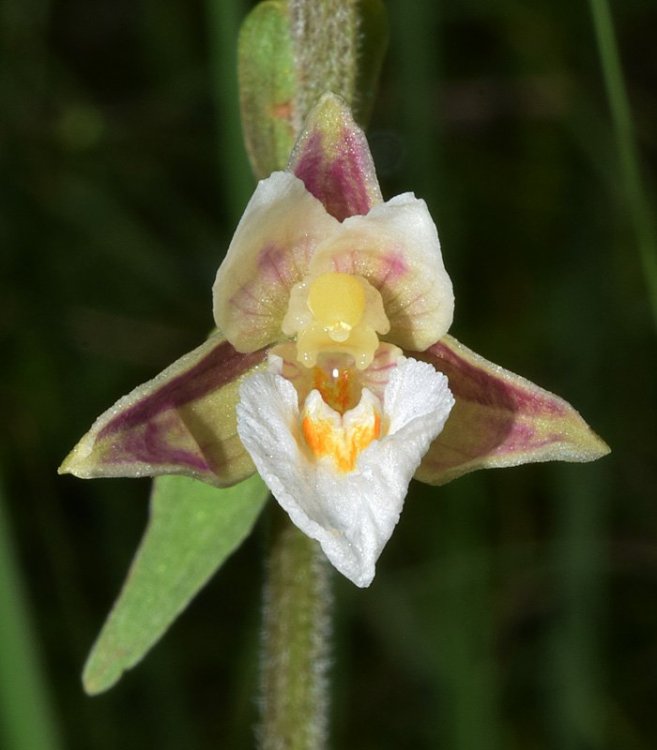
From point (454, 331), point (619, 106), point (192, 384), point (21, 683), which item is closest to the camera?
point (21, 683)

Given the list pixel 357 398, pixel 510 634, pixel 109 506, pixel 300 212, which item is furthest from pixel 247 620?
pixel 300 212

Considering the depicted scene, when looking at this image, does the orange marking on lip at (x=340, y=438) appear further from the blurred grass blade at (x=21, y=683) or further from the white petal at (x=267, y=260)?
the blurred grass blade at (x=21, y=683)

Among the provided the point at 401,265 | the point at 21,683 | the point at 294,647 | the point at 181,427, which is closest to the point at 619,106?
the point at 401,265

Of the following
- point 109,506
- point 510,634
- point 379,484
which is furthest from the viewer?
point 510,634

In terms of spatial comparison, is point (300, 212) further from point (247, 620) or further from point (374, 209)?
point (247, 620)

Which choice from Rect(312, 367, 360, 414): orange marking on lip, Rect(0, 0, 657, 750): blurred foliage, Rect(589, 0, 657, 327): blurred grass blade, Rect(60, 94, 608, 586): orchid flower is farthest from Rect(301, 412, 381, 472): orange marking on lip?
Rect(0, 0, 657, 750): blurred foliage

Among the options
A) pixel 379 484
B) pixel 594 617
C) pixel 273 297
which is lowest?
pixel 594 617

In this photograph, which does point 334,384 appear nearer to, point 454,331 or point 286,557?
point 286,557

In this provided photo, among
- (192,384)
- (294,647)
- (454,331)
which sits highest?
(192,384)
